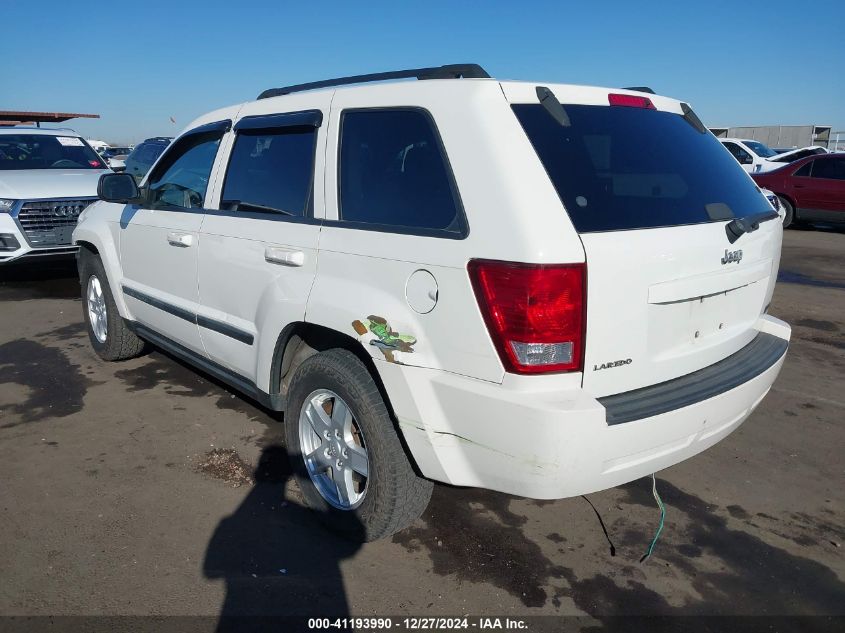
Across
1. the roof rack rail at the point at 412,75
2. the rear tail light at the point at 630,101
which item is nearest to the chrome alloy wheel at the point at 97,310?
the roof rack rail at the point at 412,75

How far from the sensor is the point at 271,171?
3412mm

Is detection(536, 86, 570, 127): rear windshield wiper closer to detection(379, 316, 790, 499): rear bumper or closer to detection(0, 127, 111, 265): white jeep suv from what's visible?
detection(379, 316, 790, 499): rear bumper

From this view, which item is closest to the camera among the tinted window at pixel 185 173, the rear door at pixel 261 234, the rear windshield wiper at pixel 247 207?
the rear door at pixel 261 234

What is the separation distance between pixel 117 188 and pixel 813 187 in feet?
44.2

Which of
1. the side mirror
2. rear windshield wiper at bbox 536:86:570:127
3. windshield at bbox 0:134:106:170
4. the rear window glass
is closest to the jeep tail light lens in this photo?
the rear window glass

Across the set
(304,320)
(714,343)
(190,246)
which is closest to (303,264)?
(304,320)

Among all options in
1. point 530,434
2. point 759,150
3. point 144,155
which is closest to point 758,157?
point 759,150

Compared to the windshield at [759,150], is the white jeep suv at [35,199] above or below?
→ above

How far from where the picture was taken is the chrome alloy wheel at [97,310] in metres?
5.38

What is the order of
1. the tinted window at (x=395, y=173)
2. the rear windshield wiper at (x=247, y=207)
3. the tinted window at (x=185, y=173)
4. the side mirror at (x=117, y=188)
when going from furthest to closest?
the side mirror at (x=117, y=188) < the tinted window at (x=185, y=173) < the rear windshield wiper at (x=247, y=207) < the tinted window at (x=395, y=173)

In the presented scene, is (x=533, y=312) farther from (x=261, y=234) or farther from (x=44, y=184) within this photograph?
(x=44, y=184)

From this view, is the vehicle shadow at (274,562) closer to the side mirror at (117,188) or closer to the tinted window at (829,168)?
the side mirror at (117,188)

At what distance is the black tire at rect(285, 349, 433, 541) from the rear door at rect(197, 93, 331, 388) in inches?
11.1

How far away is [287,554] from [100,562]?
792 mm
